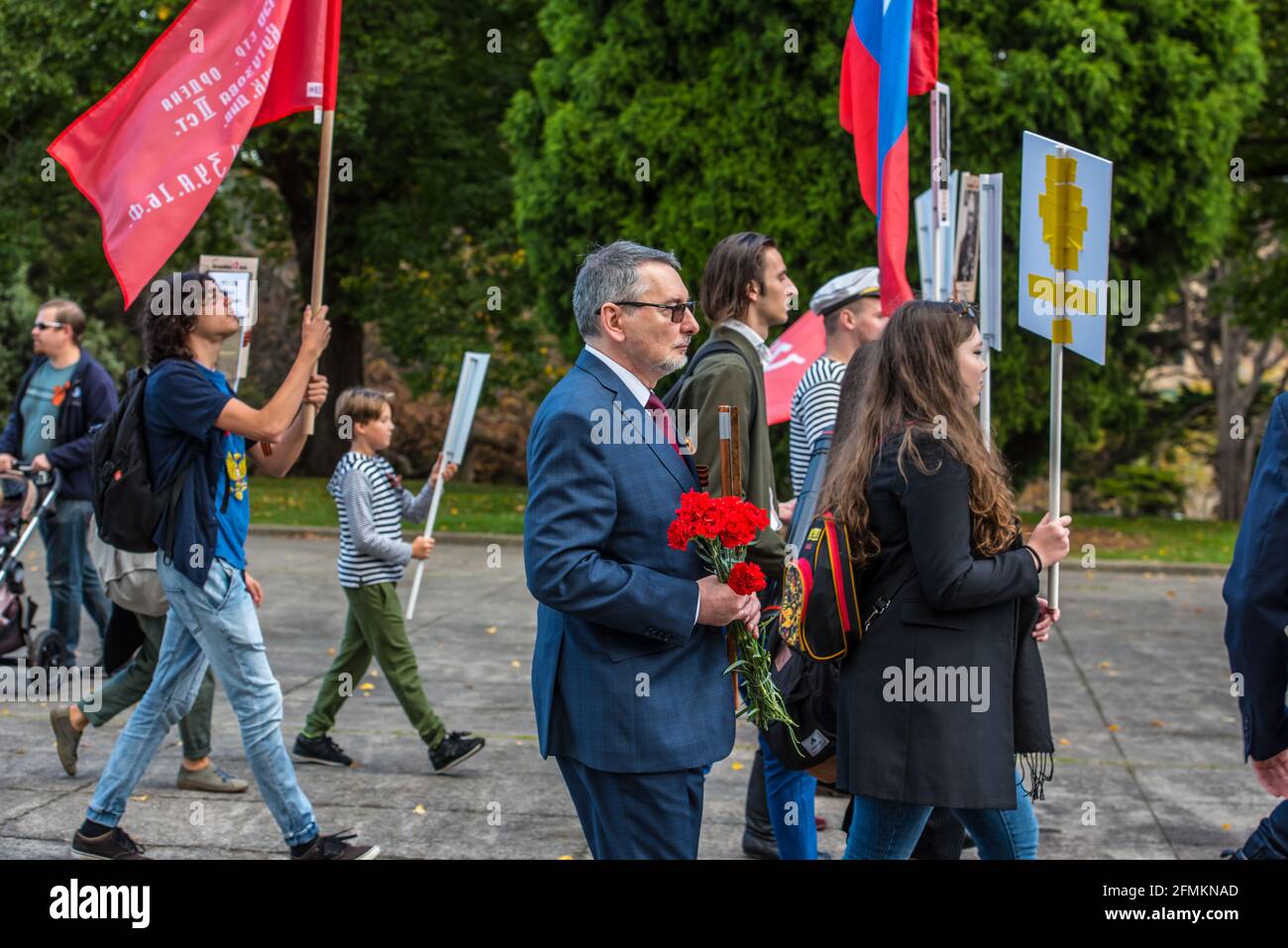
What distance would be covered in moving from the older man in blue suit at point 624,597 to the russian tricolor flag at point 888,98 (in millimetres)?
2876

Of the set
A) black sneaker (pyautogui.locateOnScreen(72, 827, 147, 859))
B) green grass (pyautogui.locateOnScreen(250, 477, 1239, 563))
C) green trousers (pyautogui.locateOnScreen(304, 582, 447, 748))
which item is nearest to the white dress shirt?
black sneaker (pyautogui.locateOnScreen(72, 827, 147, 859))

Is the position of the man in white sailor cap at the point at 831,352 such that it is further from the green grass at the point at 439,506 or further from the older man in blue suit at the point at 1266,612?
the green grass at the point at 439,506

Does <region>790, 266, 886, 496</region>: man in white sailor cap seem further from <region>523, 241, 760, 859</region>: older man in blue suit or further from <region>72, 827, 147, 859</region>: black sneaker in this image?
<region>72, 827, 147, 859</region>: black sneaker

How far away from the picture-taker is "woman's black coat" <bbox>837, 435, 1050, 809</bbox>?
11.3 ft

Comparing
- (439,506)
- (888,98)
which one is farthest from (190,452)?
(439,506)

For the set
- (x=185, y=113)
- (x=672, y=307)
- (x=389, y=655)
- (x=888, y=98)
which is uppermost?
(x=888, y=98)

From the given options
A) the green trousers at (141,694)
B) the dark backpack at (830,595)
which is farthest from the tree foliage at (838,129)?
the dark backpack at (830,595)

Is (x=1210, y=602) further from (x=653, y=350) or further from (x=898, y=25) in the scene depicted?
(x=653, y=350)

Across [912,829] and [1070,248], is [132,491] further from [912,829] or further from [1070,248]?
[1070,248]

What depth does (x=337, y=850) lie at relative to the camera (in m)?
4.98

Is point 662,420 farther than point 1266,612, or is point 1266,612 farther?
point 662,420

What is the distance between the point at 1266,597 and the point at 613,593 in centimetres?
140

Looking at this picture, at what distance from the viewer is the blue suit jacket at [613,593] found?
123 inches
